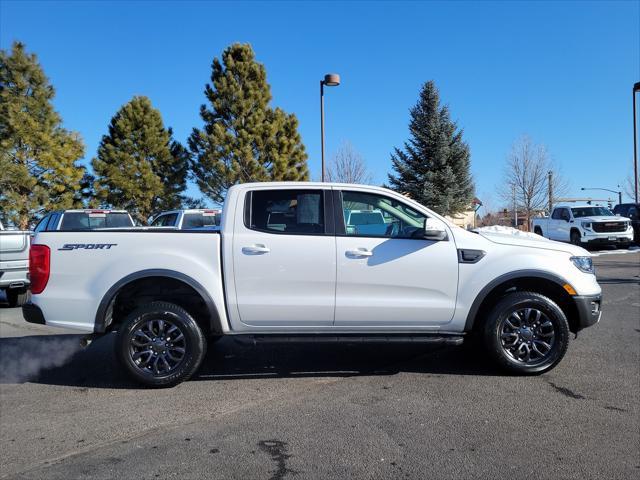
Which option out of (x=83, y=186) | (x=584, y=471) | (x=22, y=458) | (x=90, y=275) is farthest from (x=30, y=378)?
(x=83, y=186)

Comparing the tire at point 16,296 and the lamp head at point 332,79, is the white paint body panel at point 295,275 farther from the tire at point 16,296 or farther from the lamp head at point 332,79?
the lamp head at point 332,79

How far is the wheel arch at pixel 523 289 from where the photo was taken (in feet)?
15.9

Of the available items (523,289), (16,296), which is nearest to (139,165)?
(16,296)

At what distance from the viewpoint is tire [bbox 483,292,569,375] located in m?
4.86

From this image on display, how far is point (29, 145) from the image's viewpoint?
2281 cm

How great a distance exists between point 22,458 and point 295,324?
7.73ft

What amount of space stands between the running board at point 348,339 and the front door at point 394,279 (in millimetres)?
119

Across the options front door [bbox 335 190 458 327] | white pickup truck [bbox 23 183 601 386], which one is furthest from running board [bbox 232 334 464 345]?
front door [bbox 335 190 458 327]

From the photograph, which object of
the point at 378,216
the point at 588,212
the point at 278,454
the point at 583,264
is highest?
the point at 588,212

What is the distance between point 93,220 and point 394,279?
1117 cm

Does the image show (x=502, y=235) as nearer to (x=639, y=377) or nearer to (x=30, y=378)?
(x=639, y=377)

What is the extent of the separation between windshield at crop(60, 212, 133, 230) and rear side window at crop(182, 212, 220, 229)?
1508 mm

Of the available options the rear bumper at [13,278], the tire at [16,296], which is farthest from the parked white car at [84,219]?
the rear bumper at [13,278]

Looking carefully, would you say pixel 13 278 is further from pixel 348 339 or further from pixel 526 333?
pixel 526 333
